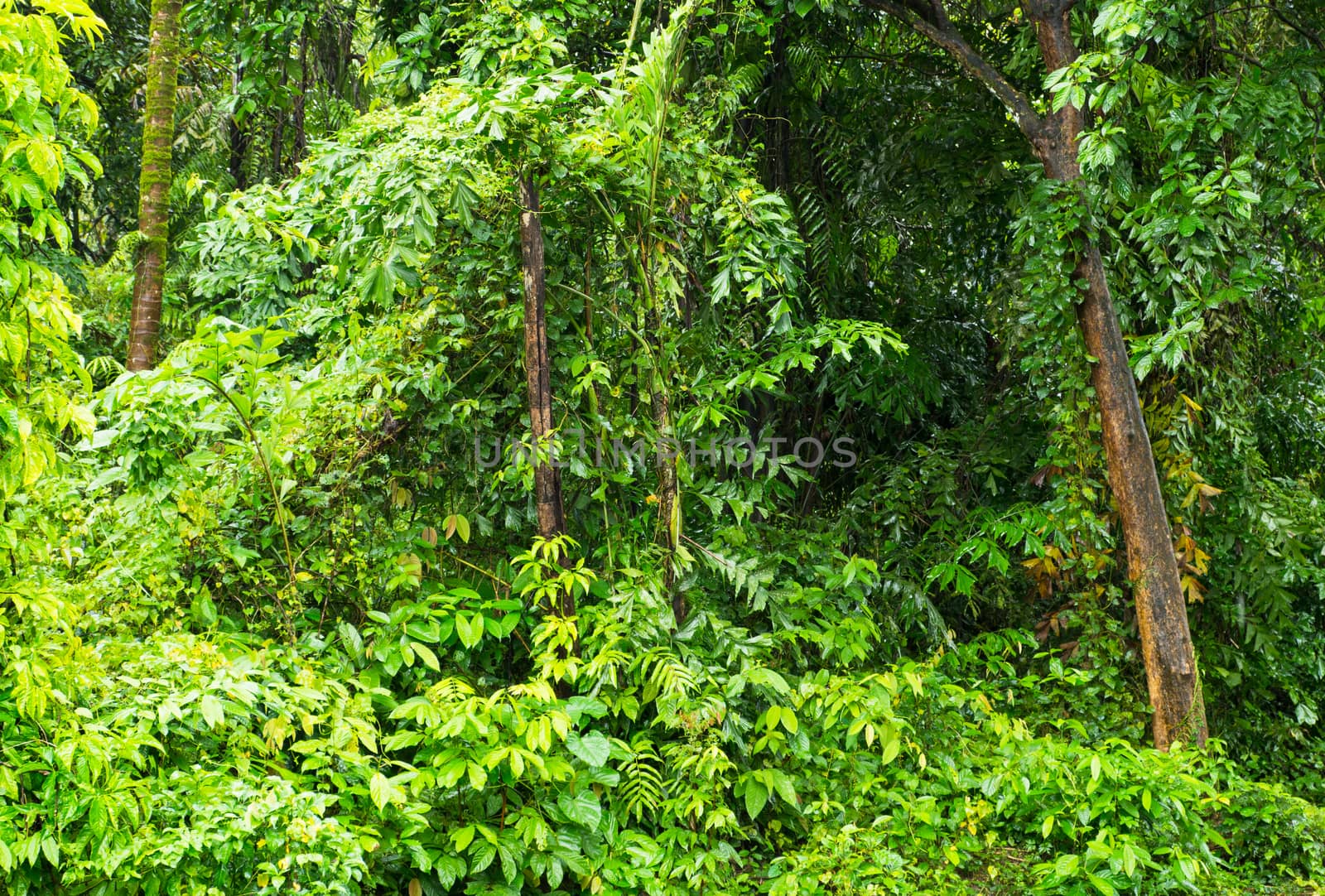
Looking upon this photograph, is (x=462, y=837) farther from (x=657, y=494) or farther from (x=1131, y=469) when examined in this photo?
(x=1131, y=469)

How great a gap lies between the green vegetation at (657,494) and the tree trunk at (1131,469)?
2 centimetres

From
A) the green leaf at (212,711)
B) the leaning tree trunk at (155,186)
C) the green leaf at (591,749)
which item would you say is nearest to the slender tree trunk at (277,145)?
the leaning tree trunk at (155,186)

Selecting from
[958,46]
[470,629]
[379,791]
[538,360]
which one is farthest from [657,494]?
[958,46]

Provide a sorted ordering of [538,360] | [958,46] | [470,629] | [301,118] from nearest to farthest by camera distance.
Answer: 1. [470,629]
2. [538,360]
3. [958,46]
4. [301,118]

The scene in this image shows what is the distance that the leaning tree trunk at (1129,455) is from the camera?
490 centimetres

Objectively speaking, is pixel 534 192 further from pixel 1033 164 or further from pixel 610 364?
pixel 1033 164

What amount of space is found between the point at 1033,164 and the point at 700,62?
1.95 m

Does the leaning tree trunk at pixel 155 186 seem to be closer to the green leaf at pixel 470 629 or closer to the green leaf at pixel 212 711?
the green leaf at pixel 470 629

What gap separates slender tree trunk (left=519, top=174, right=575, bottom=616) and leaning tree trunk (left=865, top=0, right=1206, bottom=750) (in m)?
2.52

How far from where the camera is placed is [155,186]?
581cm

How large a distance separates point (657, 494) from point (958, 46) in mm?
2770

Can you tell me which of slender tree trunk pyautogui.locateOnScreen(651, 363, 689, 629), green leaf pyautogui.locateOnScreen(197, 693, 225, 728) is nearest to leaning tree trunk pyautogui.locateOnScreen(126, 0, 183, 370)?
slender tree trunk pyautogui.locateOnScreen(651, 363, 689, 629)

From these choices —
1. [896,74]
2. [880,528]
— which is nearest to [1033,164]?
[896,74]

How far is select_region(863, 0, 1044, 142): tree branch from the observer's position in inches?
201
